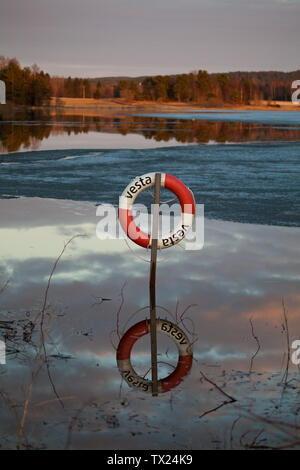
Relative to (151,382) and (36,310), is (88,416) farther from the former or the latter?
(36,310)

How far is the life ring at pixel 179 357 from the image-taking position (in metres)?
4.30

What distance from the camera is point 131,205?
661 centimetres

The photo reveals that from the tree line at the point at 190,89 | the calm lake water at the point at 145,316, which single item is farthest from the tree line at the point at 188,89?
the calm lake water at the point at 145,316

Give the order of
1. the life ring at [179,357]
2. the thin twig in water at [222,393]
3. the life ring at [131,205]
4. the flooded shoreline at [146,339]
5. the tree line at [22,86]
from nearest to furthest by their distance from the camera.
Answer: the flooded shoreline at [146,339], the thin twig in water at [222,393], the life ring at [179,357], the life ring at [131,205], the tree line at [22,86]

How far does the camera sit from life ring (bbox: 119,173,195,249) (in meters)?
6.58

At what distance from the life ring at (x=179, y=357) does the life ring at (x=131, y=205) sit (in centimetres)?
128

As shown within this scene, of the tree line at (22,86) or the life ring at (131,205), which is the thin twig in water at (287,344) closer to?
the life ring at (131,205)

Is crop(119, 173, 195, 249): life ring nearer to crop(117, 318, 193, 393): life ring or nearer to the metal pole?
the metal pole

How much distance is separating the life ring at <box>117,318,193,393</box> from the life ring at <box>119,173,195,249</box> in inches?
50.6

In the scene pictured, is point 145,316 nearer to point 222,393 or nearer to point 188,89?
point 222,393

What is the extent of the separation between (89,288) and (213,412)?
2.60m

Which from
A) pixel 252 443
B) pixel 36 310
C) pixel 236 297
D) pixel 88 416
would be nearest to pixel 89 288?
pixel 36 310

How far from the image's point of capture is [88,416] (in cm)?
384

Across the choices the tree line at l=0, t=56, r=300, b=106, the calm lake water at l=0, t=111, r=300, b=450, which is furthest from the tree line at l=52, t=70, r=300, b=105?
the calm lake water at l=0, t=111, r=300, b=450
